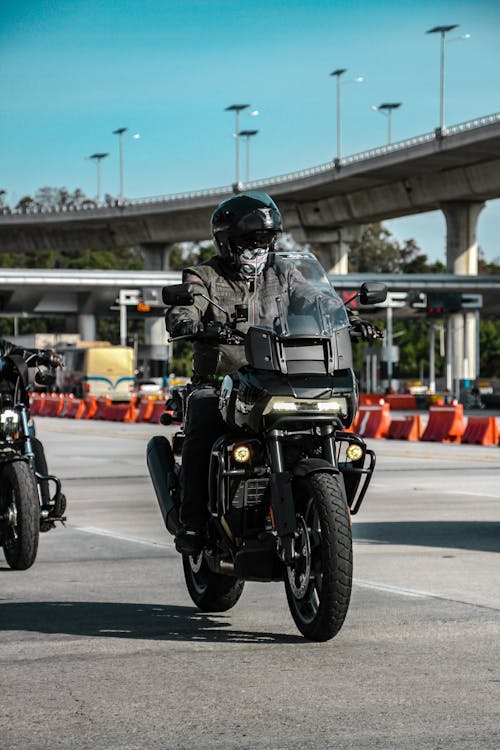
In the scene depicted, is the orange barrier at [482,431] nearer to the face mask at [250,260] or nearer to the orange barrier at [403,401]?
the face mask at [250,260]

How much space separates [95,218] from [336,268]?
67.3 ft

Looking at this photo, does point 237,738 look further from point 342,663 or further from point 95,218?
point 95,218

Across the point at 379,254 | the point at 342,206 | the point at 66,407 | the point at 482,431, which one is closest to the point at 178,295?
the point at 482,431

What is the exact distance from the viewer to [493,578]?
30.1 feet

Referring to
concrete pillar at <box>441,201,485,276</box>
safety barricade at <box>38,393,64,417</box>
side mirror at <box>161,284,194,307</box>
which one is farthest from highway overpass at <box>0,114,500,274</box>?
side mirror at <box>161,284,194,307</box>

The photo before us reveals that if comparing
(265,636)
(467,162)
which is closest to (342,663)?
(265,636)

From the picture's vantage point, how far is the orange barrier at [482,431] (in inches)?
1153

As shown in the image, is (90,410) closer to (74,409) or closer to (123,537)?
(74,409)

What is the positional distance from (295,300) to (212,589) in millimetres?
1669

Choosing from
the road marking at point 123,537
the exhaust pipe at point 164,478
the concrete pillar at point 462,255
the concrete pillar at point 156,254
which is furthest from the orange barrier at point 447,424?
the concrete pillar at point 156,254

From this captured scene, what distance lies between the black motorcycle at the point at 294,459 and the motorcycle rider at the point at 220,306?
11cm

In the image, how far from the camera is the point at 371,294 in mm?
7309

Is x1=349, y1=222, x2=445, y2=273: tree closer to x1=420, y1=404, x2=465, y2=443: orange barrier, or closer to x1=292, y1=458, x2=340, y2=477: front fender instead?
x1=420, y1=404, x2=465, y2=443: orange barrier

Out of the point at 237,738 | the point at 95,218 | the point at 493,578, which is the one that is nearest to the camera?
the point at 237,738
